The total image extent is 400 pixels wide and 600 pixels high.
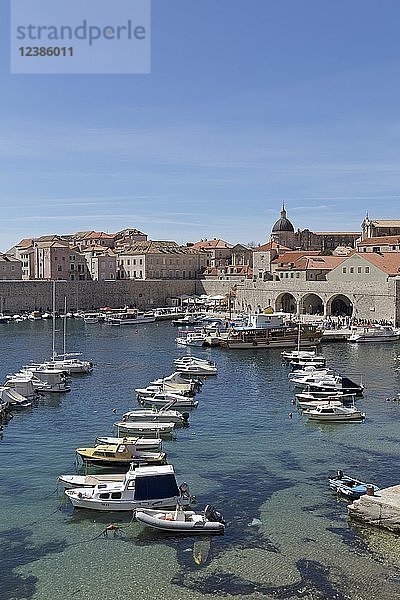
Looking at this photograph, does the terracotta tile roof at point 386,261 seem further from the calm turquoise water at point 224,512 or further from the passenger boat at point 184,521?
the passenger boat at point 184,521

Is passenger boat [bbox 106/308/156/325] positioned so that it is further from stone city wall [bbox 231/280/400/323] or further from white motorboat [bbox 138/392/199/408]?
white motorboat [bbox 138/392/199/408]

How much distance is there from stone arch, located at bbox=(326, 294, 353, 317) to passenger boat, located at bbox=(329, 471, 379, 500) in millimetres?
48229

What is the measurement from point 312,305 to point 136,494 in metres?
55.8

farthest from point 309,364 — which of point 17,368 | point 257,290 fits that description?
point 257,290

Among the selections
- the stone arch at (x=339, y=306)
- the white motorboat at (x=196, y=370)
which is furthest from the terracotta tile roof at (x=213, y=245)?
the white motorboat at (x=196, y=370)

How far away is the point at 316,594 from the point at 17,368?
102ft

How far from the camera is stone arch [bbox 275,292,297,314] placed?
74500mm

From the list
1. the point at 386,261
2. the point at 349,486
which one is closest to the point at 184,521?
the point at 349,486

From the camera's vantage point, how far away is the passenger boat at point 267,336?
52812 mm

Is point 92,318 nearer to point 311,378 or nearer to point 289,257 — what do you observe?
point 289,257

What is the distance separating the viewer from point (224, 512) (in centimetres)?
1805

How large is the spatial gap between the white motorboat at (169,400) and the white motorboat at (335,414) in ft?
18.1

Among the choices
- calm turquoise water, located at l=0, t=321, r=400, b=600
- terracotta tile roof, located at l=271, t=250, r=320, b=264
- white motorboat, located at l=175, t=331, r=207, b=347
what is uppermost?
terracotta tile roof, located at l=271, t=250, r=320, b=264

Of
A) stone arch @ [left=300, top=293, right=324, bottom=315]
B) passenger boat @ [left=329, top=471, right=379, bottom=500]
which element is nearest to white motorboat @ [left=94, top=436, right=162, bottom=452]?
passenger boat @ [left=329, top=471, right=379, bottom=500]
